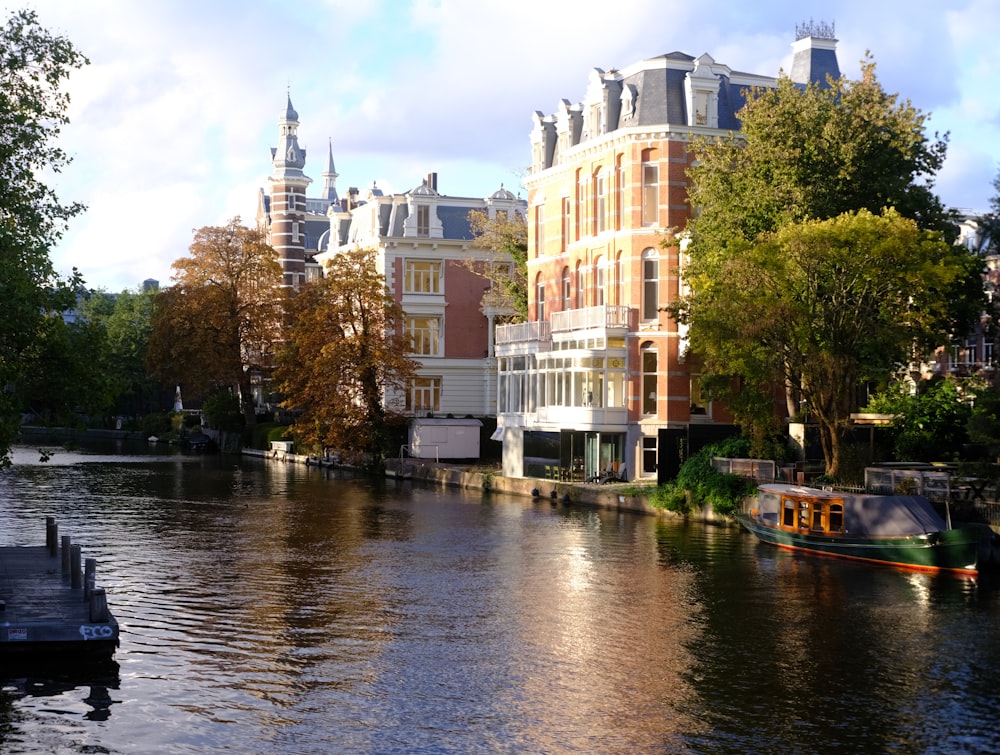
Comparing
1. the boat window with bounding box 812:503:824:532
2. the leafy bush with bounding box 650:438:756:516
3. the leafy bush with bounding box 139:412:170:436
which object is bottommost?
the boat window with bounding box 812:503:824:532

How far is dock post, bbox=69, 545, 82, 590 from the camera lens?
1088 inches

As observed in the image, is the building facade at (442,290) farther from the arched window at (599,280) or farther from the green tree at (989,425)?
the green tree at (989,425)

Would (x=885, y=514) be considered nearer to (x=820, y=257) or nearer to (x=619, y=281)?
(x=820, y=257)

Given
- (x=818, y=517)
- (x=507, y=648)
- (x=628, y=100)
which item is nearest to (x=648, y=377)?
(x=628, y=100)

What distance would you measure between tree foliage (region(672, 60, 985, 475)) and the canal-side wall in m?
5.32

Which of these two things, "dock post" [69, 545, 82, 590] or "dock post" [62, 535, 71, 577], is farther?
"dock post" [62, 535, 71, 577]

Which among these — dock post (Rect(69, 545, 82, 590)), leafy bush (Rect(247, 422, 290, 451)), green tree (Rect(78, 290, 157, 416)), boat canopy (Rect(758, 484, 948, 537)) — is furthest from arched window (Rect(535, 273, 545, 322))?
green tree (Rect(78, 290, 157, 416))

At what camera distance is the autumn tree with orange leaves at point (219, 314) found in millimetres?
94438

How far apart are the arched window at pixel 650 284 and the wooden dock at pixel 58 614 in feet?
108

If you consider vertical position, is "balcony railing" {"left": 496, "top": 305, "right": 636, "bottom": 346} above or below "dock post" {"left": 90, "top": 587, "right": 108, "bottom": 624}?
above

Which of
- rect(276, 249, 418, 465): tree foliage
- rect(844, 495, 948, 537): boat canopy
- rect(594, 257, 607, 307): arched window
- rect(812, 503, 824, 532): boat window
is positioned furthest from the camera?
rect(276, 249, 418, 465): tree foliage

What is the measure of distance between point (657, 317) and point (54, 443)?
65.0 meters

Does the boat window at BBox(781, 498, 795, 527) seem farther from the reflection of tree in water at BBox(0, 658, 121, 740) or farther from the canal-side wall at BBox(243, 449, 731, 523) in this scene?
the reflection of tree in water at BBox(0, 658, 121, 740)

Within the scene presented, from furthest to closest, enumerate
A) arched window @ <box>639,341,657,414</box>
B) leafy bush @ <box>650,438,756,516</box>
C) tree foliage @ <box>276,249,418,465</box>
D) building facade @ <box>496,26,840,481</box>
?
1. tree foliage @ <box>276,249,418,465</box>
2. arched window @ <box>639,341,657,414</box>
3. building facade @ <box>496,26,840,481</box>
4. leafy bush @ <box>650,438,756,516</box>
